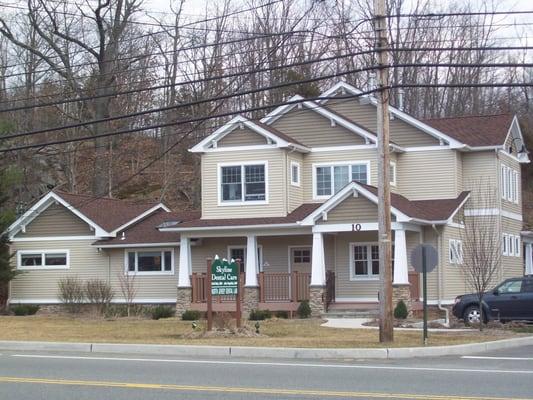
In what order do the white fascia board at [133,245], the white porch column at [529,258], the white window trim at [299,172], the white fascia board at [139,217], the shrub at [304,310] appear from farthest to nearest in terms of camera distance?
the white porch column at [529,258] → the white fascia board at [139,217] → the white fascia board at [133,245] → the white window trim at [299,172] → the shrub at [304,310]

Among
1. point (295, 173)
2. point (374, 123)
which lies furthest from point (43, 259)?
point (374, 123)

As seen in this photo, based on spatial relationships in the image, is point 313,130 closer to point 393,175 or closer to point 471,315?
point 393,175

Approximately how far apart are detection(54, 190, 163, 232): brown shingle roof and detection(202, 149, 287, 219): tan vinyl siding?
17.8 feet

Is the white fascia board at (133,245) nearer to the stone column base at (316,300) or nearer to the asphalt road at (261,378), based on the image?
the stone column base at (316,300)

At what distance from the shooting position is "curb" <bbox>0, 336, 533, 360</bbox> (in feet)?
59.1

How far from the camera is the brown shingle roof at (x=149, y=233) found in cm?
3497

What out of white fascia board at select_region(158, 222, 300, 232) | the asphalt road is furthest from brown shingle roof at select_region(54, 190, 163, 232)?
the asphalt road

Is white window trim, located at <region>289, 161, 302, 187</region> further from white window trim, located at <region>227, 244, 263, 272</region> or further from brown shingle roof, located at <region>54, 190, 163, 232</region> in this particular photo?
brown shingle roof, located at <region>54, 190, 163, 232</region>

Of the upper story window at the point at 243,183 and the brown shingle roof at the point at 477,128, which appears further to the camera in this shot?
the brown shingle roof at the point at 477,128

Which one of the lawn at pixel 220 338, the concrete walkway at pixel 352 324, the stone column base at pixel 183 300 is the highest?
the stone column base at pixel 183 300

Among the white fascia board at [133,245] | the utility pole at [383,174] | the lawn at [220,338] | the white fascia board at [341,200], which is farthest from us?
the white fascia board at [133,245]

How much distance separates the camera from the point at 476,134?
34750mm

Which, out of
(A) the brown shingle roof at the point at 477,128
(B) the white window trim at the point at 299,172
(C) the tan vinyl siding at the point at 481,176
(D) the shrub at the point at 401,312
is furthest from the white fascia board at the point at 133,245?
(C) the tan vinyl siding at the point at 481,176

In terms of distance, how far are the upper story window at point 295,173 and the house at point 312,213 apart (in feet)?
0.21
